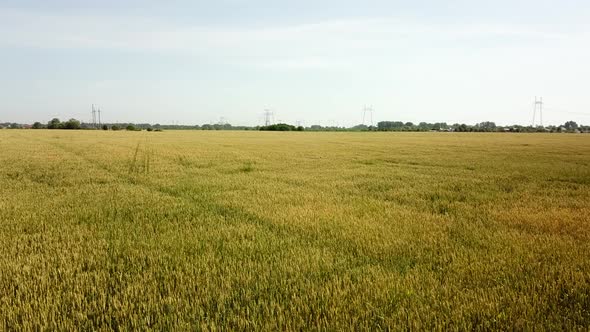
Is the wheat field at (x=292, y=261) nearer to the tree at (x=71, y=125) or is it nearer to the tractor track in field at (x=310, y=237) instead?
the tractor track in field at (x=310, y=237)

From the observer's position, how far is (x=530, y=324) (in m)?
4.25

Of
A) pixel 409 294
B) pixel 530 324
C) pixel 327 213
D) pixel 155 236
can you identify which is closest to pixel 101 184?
pixel 155 236

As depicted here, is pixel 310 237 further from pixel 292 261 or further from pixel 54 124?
pixel 54 124

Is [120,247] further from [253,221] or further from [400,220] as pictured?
[400,220]

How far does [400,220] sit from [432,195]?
430 centimetres

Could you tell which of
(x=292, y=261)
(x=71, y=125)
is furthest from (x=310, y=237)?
(x=71, y=125)

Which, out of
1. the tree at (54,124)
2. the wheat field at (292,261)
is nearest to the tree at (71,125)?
the tree at (54,124)

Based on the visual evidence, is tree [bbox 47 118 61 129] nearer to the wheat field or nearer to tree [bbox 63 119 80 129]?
tree [bbox 63 119 80 129]

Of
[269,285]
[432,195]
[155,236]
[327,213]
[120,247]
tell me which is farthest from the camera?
[432,195]

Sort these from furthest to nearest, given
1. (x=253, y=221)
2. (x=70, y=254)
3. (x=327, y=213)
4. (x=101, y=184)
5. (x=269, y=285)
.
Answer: (x=101, y=184) → (x=327, y=213) → (x=253, y=221) → (x=70, y=254) → (x=269, y=285)

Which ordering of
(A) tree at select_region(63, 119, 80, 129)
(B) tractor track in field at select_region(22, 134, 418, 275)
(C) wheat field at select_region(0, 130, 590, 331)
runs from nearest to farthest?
(C) wheat field at select_region(0, 130, 590, 331), (B) tractor track in field at select_region(22, 134, 418, 275), (A) tree at select_region(63, 119, 80, 129)

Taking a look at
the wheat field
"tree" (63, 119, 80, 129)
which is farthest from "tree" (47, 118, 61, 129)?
the wheat field

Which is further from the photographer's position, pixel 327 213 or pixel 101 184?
pixel 101 184

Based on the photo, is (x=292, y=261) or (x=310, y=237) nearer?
(x=292, y=261)
